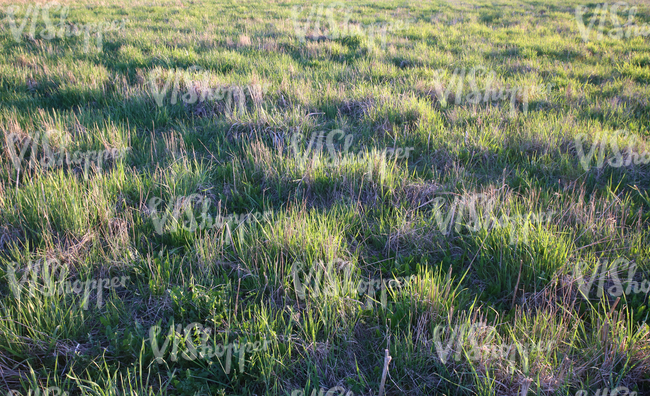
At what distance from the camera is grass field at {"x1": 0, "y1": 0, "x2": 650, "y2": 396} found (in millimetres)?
1653

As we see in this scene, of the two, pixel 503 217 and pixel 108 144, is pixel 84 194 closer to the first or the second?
pixel 108 144

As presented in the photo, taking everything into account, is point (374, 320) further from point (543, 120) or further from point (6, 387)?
point (543, 120)

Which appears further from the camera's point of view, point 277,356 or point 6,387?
point 277,356

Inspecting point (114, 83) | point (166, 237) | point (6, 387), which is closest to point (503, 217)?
point (166, 237)

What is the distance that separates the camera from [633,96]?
4938 mm

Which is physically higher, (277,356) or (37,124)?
(37,124)

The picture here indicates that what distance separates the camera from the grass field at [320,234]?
1653 mm

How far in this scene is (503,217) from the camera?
94.9 inches

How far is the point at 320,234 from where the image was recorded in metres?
2.24

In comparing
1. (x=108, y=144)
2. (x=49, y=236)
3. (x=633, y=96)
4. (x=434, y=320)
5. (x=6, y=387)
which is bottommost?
(x=6, y=387)

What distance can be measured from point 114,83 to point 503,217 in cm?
486

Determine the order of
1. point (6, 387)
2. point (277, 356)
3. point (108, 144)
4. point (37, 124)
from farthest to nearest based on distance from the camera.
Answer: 1. point (37, 124)
2. point (108, 144)
3. point (277, 356)
4. point (6, 387)

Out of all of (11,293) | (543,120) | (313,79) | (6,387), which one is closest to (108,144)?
(11,293)

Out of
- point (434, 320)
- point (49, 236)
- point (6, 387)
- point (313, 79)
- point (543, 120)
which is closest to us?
point (6, 387)
